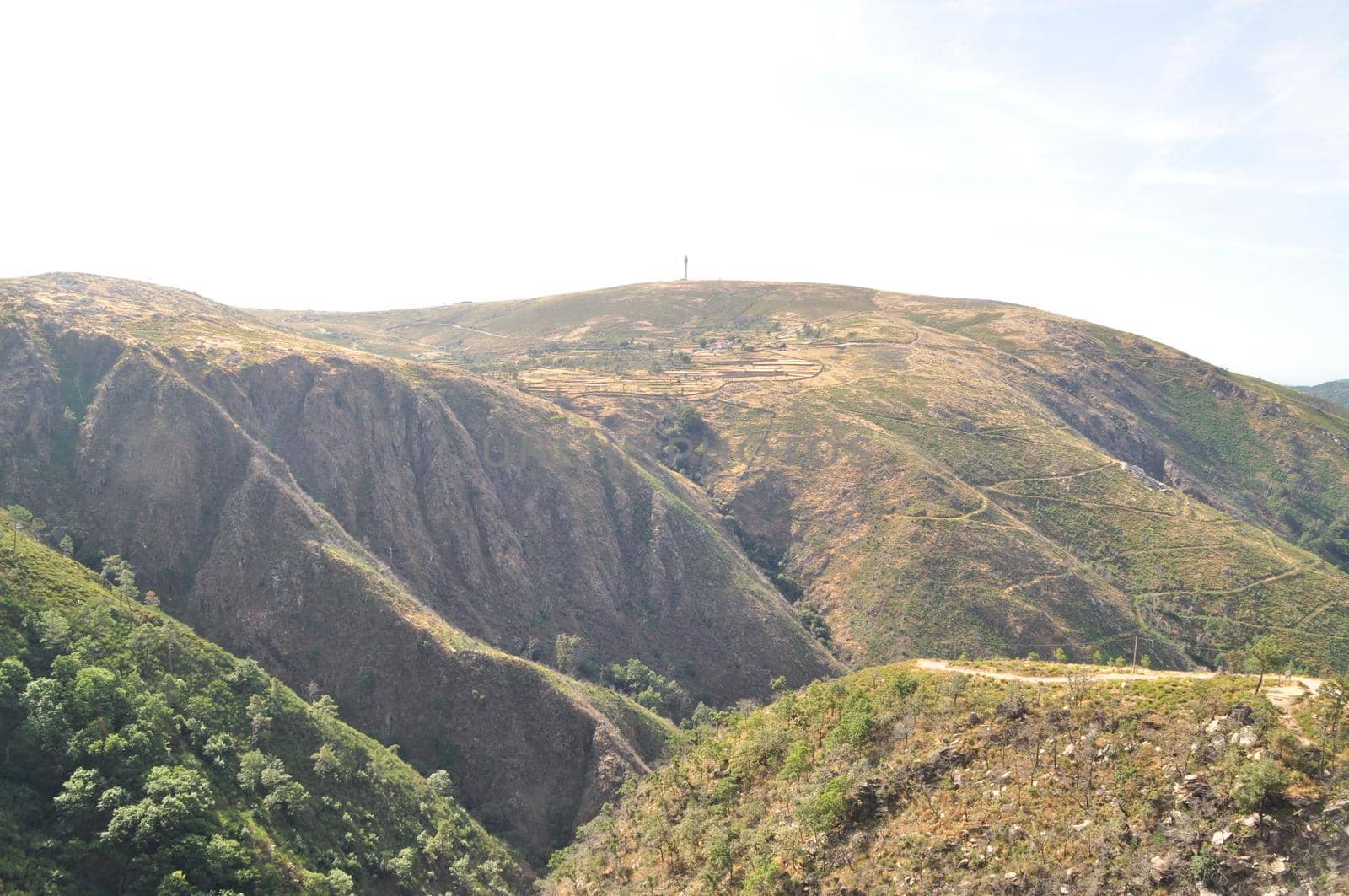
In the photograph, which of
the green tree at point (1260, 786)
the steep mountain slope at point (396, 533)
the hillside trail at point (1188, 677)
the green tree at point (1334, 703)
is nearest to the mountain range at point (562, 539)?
the steep mountain slope at point (396, 533)

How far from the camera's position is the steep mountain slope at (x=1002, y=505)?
104 metres

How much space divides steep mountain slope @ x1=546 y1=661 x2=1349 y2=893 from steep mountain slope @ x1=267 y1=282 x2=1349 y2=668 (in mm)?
61342

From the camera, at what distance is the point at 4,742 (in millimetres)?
41812

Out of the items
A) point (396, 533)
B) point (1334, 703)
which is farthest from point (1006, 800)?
point (396, 533)

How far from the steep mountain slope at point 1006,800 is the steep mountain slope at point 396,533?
28233 millimetres

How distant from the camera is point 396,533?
101438mm

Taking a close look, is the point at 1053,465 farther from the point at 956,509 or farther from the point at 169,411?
the point at 169,411

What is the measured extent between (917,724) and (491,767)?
4953 cm

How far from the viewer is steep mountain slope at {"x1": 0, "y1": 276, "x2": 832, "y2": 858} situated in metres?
74.4

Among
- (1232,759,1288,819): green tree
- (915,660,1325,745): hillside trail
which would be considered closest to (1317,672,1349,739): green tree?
(915,660,1325,745): hillside trail

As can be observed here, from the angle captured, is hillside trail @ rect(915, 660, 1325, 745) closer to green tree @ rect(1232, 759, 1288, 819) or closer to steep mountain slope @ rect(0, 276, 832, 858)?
green tree @ rect(1232, 759, 1288, 819)

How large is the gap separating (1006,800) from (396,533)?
9105 centimetres

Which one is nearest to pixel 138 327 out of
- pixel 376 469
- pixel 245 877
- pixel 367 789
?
pixel 376 469

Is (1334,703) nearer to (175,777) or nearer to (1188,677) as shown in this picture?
(1188,677)
